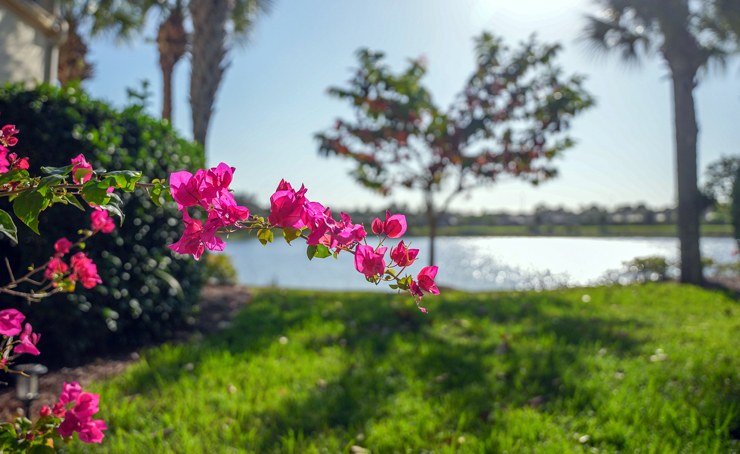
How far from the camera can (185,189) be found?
859mm

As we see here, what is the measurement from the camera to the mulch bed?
102 inches

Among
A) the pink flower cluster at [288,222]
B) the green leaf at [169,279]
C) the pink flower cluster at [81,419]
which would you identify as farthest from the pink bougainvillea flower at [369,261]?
the green leaf at [169,279]

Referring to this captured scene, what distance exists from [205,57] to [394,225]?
789 cm

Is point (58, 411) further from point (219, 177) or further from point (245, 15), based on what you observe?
point (245, 15)

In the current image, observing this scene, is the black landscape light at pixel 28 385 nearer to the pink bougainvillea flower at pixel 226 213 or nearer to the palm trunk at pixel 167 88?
the pink bougainvillea flower at pixel 226 213

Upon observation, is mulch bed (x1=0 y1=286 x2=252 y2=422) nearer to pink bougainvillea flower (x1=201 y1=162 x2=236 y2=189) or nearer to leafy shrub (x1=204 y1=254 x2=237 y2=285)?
pink bougainvillea flower (x1=201 y1=162 x2=236 y2=189)

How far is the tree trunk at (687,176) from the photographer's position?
8.18 meters

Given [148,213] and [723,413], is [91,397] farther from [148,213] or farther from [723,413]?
[723,413]

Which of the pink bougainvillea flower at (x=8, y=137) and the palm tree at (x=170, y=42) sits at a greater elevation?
the palm tree at (x=170, y=42)

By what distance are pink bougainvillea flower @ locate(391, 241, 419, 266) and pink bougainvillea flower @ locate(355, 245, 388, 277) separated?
0.15 feet

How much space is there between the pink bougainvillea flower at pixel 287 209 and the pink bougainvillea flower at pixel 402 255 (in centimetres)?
22

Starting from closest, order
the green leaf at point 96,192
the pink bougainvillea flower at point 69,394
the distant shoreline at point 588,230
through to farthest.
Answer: the green leaf at point 96,192 < the pink bougainvillea flower at point 69,394 < the distant shoreline at point 588,230

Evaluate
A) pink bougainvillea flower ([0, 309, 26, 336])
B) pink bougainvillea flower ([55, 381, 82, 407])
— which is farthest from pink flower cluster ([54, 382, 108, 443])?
pink bougainvillea flower ([0, 309, 26, 336])

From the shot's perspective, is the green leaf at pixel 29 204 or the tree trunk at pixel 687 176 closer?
the green leaf at pixel 29 204
